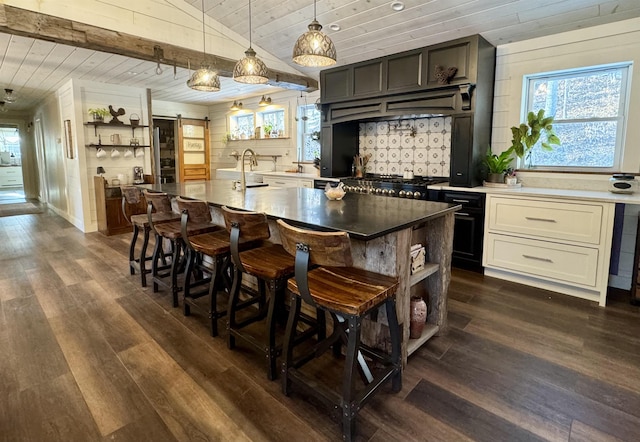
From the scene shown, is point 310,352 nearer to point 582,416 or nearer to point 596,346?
point 582,416

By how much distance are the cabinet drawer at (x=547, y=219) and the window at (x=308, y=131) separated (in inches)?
133

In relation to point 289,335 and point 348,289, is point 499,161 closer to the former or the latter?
point 348,289

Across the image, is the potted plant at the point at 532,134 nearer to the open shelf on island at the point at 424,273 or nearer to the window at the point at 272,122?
the open shelf on island at the point at 424,273

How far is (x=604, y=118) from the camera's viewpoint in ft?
11.1

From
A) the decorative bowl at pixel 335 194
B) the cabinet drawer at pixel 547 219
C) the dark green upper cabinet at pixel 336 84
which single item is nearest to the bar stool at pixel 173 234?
the decorative bowl at pixel 335 194

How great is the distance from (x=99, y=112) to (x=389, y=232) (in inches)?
223

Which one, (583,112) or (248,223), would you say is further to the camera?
(583,112)

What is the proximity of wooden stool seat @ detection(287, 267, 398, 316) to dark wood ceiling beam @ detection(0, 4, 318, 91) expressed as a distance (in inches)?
132

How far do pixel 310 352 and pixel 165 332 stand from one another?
118 centimetres

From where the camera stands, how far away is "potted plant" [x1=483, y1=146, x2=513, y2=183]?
12.0 ft

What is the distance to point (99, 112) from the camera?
18.4 ft

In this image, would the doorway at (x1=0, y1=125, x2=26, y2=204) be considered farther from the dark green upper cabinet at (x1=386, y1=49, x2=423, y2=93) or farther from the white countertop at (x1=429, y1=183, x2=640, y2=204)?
the white countertop at (x1=429, y1=183, x2=640, y2=204)

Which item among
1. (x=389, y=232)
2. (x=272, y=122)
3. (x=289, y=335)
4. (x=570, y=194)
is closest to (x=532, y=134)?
(x=570, y=194)

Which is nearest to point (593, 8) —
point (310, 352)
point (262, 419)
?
point (310, 352)
